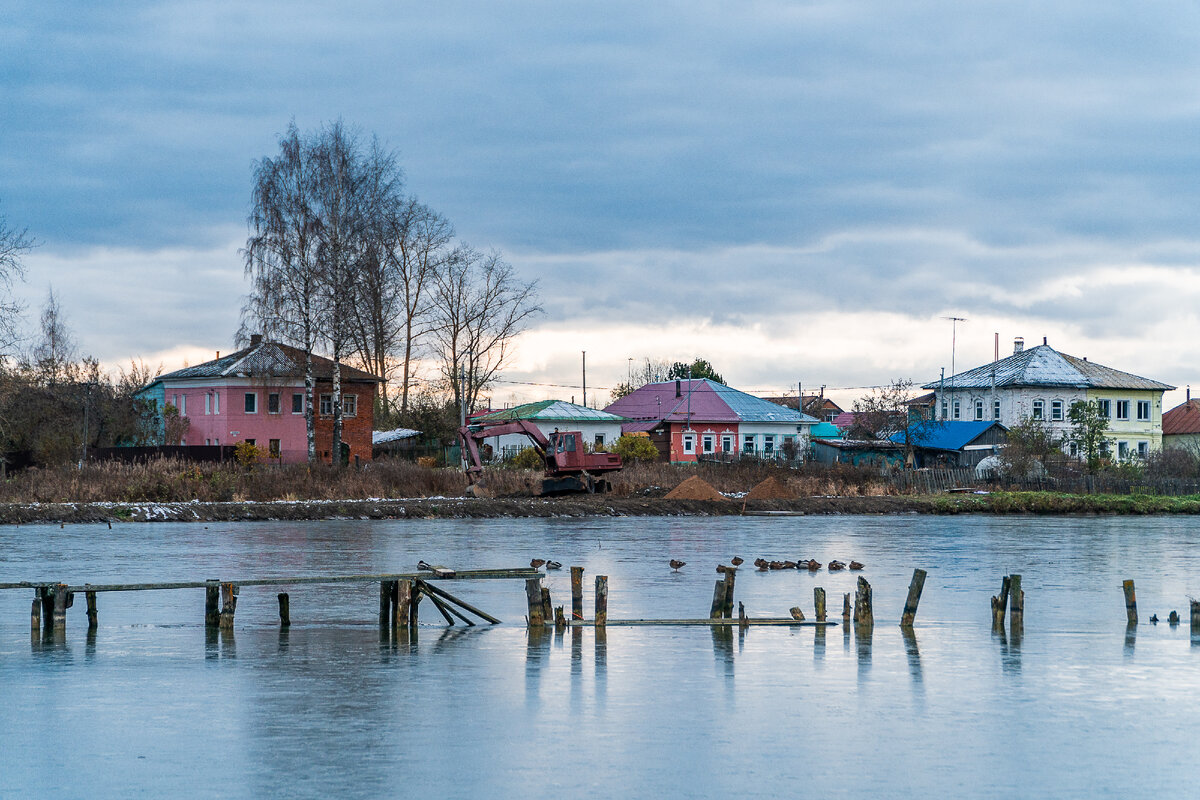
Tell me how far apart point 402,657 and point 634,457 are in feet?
185

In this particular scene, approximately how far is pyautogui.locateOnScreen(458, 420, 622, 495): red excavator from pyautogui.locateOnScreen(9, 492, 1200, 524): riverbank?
2.58 ft

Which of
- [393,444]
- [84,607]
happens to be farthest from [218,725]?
[393,444]

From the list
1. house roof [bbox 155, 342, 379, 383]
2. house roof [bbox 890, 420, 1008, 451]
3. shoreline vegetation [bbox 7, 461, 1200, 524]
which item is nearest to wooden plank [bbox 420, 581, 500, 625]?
shoreline vegetation [bbox 7, 461, 1200, 524]

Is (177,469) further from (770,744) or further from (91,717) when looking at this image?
(770,744)

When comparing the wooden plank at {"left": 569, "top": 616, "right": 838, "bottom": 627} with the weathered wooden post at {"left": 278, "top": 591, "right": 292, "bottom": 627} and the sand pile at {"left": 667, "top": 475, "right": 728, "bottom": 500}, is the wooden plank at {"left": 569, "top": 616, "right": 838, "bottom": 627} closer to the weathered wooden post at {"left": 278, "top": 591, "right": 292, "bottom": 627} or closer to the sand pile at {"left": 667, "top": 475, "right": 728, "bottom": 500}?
the weathered wooden post at {"left": 278, "top": 591, "right": 292, "bottom": 627}

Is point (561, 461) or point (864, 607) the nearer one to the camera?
point (864, 607)

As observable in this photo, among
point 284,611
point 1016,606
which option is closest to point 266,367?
point 284,611

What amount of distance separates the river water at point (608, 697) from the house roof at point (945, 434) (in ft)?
192

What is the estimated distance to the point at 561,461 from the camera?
57.5 metres

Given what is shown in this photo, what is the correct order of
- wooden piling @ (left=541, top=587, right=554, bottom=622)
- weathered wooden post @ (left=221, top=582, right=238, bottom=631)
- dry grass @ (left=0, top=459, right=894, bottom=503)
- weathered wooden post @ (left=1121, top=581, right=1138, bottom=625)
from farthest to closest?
1. dry grass @ (left=0, top=459, right=894, bottom=503)
2. weathered wooden post @ (left=1121, top=581, right=1138, bottom=625)
3. wooden piling @ (left=541, top=587, right=554, bottom=622)
4. weathered wooden post @ (left=221, top=582, right=238, bottom=631)

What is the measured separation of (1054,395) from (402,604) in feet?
270

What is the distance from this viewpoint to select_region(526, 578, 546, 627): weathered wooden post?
2139cm

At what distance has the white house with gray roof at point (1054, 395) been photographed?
314 feet

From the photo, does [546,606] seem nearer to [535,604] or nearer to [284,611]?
[535,604]
